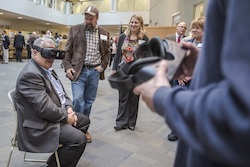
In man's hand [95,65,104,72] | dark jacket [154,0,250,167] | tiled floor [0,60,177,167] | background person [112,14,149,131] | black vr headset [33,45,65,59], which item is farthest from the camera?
background person [112,14,149,131]

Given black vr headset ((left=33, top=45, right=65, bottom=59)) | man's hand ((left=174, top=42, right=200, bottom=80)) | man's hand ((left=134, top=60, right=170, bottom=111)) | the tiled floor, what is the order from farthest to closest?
1. the tiled floor
2. black vr headset ((left=33, top=45, right=65, bottom=59))
3. man's hand ((left=174, top=42, right=200, bottom=80))
4. man's hand ((left=134, top=60, right=170, bottom=111))

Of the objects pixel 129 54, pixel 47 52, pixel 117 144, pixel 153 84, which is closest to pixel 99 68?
pixel 129 54

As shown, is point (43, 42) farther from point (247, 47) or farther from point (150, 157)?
point (247, 47)

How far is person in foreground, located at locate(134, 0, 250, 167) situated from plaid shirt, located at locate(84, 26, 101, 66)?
2.56 m

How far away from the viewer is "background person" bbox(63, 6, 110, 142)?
3062 millimetres

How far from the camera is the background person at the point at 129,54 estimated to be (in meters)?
3.37

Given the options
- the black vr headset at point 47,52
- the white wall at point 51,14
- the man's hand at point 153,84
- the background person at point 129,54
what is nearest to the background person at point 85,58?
the background person at point 129,54

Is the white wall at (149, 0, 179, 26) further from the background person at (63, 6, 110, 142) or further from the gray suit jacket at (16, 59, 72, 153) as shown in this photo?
the gray suit jacket at (16, 59, 72, 153)

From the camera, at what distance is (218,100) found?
492 mm

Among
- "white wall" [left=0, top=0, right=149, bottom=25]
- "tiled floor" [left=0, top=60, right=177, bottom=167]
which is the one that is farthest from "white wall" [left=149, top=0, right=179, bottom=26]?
"tiled floor" [left=0, top=60, right=177, bottom=167]

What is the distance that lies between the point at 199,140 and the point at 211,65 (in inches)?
7.7

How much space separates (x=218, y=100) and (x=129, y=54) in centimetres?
288

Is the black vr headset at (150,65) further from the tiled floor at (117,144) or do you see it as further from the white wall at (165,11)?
the white wall at (165,11)

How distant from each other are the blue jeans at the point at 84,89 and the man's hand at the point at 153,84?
8.10 feet
